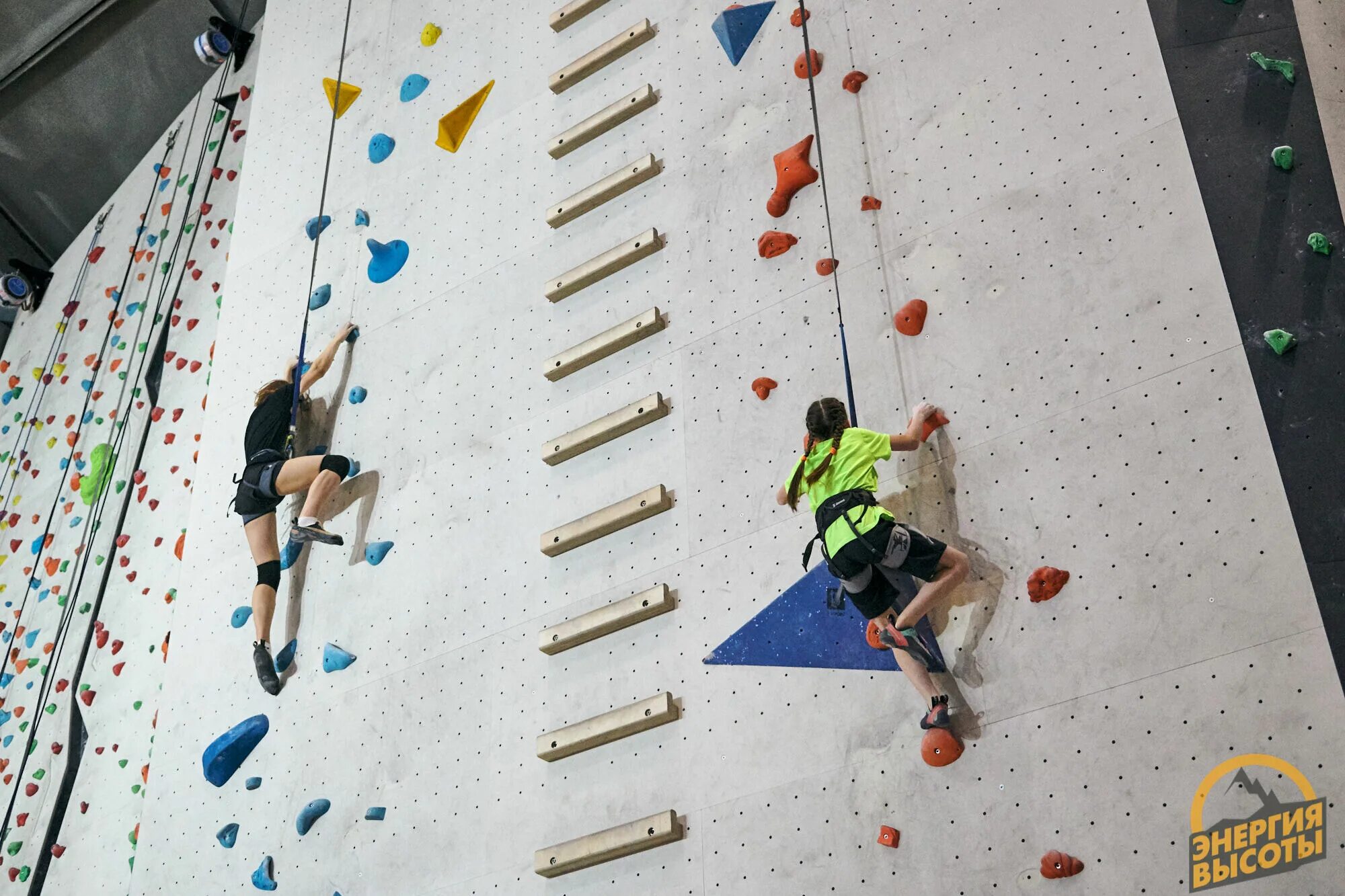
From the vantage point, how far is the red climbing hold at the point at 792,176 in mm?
4055

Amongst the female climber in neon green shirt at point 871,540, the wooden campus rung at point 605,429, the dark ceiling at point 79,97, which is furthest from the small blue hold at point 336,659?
the dark ceiling at point 79,97

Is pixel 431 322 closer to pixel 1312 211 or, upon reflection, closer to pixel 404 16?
pixel 404 16

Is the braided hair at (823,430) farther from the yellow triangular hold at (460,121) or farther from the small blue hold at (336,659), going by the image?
the yellow triangular hold at (460,121)

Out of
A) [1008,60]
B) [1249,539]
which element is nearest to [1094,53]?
[1008,60]

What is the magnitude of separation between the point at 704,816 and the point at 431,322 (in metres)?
2.29

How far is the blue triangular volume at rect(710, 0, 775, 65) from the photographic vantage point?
177 inches

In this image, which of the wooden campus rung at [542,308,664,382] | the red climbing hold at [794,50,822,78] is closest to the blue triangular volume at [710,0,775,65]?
the red climbing hold at [794,50,822,78]

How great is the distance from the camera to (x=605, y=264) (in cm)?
445

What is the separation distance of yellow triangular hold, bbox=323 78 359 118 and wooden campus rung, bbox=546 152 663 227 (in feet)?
5.43

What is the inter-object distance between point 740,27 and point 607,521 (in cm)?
182

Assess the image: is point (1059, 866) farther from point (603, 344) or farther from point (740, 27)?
point (740, 27)

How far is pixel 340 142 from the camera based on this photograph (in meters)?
5.82

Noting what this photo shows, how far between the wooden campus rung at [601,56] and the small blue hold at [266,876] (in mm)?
2989

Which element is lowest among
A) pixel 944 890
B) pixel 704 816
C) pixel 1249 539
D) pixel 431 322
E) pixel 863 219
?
pixel 944 890
